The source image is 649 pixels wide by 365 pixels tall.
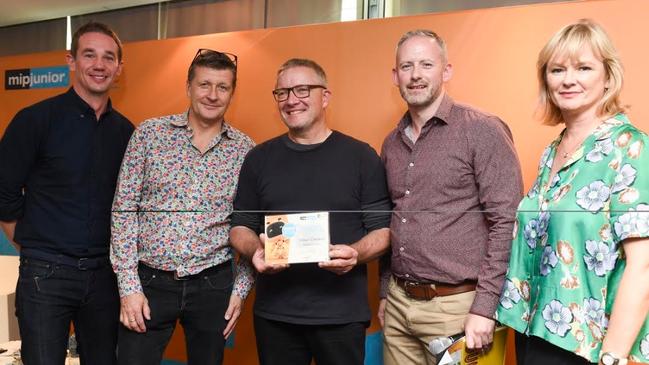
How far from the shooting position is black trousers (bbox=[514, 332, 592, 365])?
1407 mm

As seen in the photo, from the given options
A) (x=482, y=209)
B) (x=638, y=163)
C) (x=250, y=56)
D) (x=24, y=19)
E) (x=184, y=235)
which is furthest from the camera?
(x=250, y=56)

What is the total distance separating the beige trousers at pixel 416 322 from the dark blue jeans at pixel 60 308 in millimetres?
921

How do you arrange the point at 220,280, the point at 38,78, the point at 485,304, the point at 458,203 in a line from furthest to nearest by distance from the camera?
the point at 38,78, the point at 220,280, the point at 458,203, the point at 485,304

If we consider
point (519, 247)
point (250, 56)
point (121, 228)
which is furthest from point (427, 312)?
point (250, 56)

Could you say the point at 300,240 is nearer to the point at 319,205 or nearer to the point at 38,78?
the point at 319,205

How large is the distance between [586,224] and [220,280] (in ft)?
3.82

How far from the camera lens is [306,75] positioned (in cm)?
200

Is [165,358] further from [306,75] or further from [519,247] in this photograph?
[519,247]

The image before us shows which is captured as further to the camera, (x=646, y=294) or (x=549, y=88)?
(x=549, y=88)

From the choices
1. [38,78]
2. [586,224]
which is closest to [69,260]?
[38,78]

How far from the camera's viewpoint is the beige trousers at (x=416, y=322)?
70.3 inches

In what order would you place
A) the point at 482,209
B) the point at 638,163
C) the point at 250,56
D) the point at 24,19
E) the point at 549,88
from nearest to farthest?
1. the point at 638,163
2. the point at 549,88
3. the point at 482,209
4. the point at 24,19
5. the point at 250,56

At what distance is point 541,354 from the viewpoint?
1.45m

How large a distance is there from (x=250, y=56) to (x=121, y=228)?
3.71 feet
